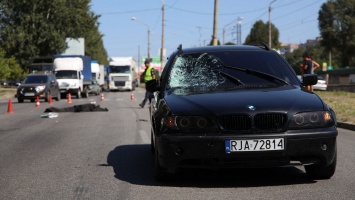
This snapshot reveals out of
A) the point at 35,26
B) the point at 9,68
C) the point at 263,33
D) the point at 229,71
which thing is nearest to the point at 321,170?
the point at 229,71

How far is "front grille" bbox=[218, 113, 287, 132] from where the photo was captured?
578 centimetres

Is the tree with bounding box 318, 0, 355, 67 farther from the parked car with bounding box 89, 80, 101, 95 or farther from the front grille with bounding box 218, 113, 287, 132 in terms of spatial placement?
the front grille with bounding box 218, 113, 287, 132

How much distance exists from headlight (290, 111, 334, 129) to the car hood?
0.06 meters

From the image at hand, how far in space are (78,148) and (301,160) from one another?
15.9ft

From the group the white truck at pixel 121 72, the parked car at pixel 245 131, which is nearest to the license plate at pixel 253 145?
the parked car at pixel 245 131

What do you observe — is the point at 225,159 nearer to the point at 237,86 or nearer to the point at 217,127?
the point at 217,127

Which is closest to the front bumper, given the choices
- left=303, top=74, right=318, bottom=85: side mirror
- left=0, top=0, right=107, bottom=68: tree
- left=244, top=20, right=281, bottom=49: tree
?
left=303, top=74, right=318, bottom=85: side mirror

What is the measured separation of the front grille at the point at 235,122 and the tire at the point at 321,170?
3.36 feet

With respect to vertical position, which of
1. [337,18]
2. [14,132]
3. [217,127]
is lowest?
[14,132]

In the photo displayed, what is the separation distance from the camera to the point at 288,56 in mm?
141000

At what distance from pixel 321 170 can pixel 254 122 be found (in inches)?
43.4

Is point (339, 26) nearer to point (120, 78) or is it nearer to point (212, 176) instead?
point (120, 78)

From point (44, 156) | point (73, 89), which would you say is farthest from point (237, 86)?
point (73, 89)

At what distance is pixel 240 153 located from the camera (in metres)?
5.73
